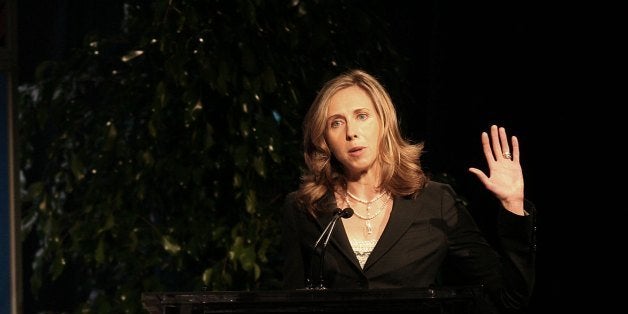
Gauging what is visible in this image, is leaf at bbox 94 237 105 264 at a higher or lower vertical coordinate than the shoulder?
lower

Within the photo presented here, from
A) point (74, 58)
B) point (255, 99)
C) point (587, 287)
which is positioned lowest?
point (587, 287)

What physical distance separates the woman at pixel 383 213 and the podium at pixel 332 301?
1.33 ft

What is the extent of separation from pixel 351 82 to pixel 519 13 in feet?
4.66

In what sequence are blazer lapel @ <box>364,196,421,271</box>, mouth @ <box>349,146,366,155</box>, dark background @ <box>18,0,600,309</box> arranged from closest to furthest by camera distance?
blazer lapel @ <box>364,196,421,271</box>
mouth @ <box>349,146,366,155</box>
dark background @ <box>18,0,600,309</box>

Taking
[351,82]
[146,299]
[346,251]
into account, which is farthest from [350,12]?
[146,299]

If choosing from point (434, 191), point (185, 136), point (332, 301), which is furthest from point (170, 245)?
point (332, 301)

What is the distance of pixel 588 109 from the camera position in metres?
3.35

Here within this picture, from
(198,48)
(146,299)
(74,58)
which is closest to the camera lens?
(146,299)

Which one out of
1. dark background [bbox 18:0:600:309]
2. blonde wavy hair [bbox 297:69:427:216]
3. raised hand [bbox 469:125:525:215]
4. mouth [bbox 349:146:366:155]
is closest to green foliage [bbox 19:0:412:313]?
dark background [bbox 18:0:600:309]

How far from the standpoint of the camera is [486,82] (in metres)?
3.71

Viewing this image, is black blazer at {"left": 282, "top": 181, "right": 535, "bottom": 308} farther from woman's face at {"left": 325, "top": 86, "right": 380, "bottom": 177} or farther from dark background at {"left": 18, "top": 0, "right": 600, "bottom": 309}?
dark background at {"left": 18, "top": 0, "right": 600, "bottom": 309}

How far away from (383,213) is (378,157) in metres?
0.14

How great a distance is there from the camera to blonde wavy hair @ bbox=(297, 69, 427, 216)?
7.58 feet

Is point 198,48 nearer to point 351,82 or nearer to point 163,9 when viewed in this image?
point 163,9
